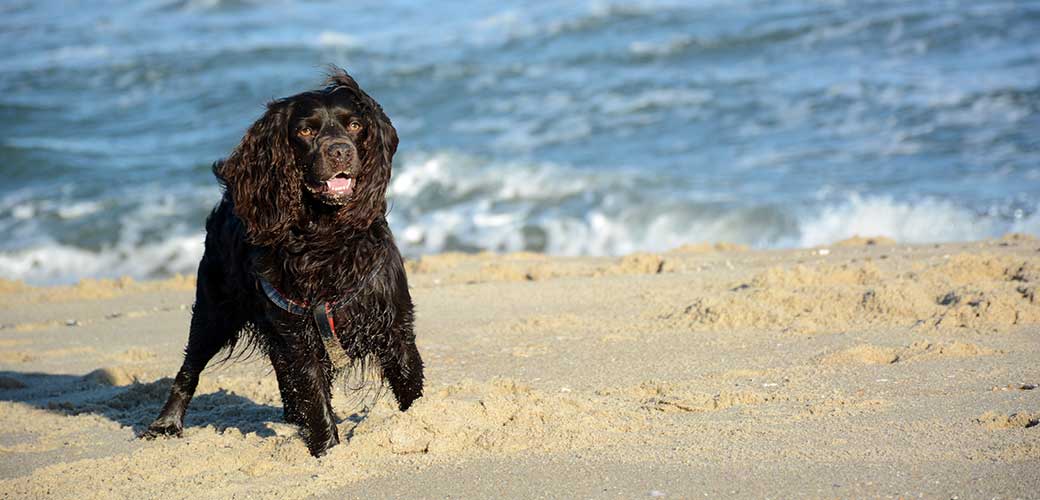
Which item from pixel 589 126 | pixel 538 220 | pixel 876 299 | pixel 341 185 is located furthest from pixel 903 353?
pixel 589 126

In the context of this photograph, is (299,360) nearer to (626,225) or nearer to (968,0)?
(626,225)

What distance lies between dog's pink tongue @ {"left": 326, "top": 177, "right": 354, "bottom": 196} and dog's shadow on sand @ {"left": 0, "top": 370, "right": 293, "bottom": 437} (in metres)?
1.30

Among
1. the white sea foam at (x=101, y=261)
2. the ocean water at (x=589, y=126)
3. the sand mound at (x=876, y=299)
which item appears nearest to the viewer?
the sand mound at (x=876, y=299)

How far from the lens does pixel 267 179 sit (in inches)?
160

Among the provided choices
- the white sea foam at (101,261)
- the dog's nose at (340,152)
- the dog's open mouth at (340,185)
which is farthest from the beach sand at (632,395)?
the white sea foam at (101,261)

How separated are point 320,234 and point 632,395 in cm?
158

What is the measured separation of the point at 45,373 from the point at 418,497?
Result: 148 inches

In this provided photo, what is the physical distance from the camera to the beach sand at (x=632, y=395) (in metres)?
3.74

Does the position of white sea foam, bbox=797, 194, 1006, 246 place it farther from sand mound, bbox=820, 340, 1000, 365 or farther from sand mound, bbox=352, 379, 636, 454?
sand mound, bbox=352, 379, 636, 454

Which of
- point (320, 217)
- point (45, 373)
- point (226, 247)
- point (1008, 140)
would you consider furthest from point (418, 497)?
point (1008, 140)

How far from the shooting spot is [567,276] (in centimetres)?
789

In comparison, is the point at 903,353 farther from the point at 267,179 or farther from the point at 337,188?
the point at 267,179

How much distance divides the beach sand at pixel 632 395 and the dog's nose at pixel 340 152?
1003mm

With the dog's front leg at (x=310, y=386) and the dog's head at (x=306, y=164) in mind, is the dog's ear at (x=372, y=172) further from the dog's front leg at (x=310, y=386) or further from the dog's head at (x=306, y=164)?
the dog's front leg at (x=310, y=386)
